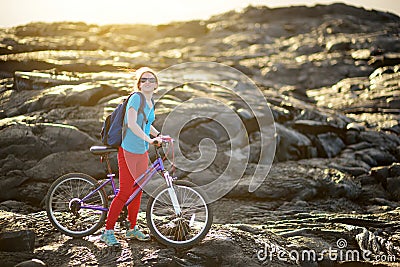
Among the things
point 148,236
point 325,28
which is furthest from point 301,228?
point 325,28

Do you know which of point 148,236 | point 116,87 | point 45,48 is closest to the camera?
point 148,236

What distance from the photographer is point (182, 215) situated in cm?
677

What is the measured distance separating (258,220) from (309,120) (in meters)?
9.54

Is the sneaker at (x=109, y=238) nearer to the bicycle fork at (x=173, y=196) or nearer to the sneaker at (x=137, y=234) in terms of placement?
the sneaker at (x=137, y=234)

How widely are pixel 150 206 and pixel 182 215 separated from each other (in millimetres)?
538

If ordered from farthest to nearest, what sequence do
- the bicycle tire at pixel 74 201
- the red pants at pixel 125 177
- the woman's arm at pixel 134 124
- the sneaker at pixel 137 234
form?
the bicycle tire at pixel 74 201, the sneaker at pixel 137 234, the red pants at pixel 125 177, the woman's arm at pixel 134 124

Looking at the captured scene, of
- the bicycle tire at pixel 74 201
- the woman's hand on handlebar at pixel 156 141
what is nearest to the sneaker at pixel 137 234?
the bicycle tire at pixel 74 201

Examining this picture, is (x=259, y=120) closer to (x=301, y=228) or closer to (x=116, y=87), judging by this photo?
(x=116, y=87)

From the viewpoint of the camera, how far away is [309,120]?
63.7 ft

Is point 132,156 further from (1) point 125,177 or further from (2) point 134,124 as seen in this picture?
(2) point 134,124

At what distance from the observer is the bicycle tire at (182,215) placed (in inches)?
261

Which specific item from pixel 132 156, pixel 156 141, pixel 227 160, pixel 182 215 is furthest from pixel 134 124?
pixel 227 160

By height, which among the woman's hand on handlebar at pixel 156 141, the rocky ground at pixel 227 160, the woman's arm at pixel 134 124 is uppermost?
the woman's arm at pixel 134 124

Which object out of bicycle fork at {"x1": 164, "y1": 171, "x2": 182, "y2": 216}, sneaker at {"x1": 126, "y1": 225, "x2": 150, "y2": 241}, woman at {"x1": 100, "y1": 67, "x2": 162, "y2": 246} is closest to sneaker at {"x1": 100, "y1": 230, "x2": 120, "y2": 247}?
woman at {"x1": 100, "y1": 67, "x2": 162, "y2": 246}
